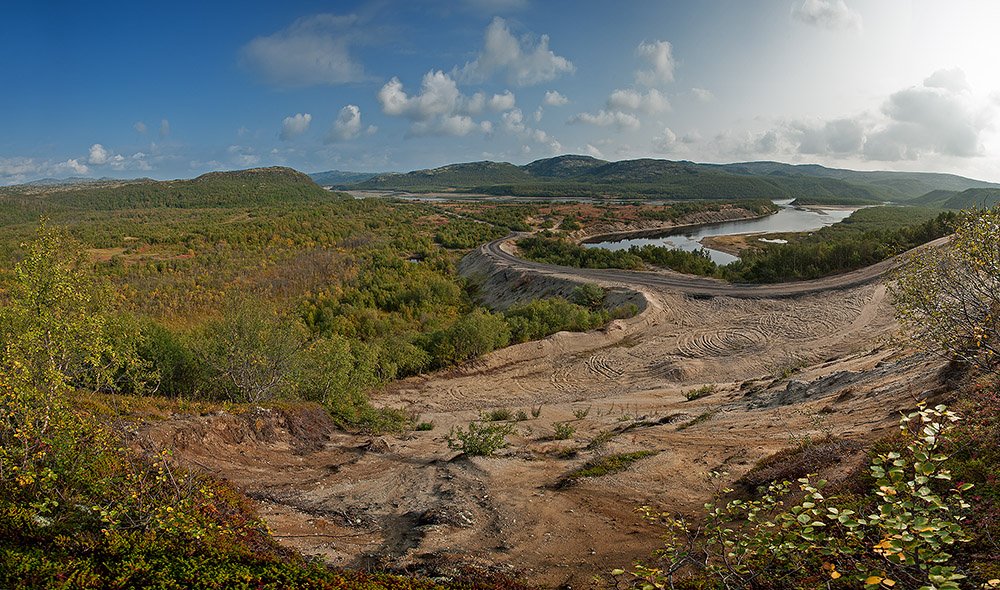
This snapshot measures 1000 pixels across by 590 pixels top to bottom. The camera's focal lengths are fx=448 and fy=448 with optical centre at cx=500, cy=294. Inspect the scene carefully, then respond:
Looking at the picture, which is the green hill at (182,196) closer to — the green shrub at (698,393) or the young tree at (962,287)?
the green shrub at (698,393)

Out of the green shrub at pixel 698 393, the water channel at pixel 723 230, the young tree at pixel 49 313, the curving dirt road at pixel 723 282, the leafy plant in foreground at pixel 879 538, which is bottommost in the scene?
the green shrub at pixel 698 393

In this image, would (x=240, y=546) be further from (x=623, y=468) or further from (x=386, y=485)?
(x=623, y=468)

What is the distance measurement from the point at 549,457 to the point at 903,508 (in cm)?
972

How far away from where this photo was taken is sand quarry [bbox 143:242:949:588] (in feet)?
24.6

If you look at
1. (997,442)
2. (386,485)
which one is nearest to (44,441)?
(386,485)

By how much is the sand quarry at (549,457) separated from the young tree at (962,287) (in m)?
1.92

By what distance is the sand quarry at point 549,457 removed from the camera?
750 centimetres

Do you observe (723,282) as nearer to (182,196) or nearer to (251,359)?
(251,359)

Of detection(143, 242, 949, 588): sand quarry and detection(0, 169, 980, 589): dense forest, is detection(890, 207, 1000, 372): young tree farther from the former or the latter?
detection(143, 242, 949, 588): sand quarry

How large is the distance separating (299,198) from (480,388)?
166851 mm

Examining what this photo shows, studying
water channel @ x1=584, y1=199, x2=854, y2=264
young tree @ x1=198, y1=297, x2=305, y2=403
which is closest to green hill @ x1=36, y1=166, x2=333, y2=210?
water channel @ x1=584, y1=199, x2=854, y2=264

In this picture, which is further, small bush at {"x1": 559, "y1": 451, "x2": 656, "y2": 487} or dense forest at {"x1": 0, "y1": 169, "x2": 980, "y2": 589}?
small bush at {"x1": 559, "y1": 451, "x2": 656, "y2": 487}

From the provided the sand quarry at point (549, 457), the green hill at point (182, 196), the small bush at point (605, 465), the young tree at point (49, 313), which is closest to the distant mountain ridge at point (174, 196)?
the green hill at point (182, 196)

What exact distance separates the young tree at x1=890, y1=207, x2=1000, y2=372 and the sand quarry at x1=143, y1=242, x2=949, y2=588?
6.30 ft
